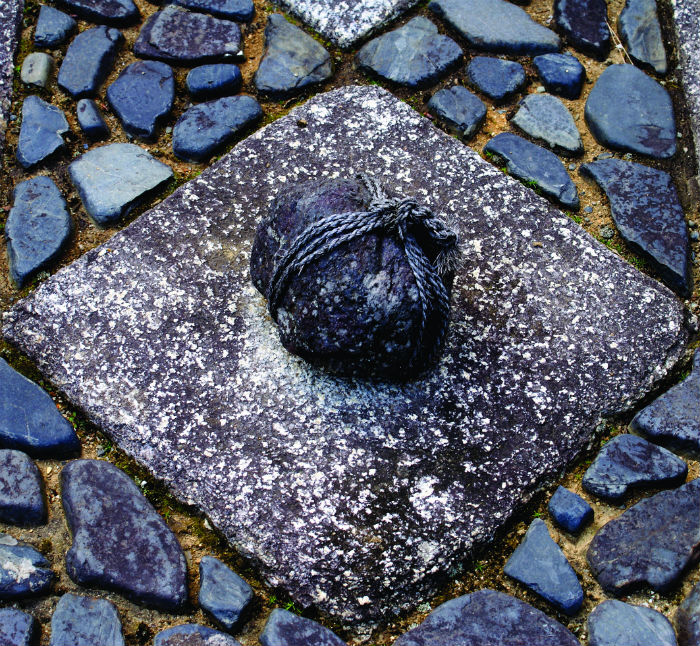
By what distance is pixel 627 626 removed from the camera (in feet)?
5.36

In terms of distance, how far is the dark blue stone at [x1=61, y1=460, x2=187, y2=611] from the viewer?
166 cm

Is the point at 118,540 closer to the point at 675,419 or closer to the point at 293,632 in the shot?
the point at 293,632

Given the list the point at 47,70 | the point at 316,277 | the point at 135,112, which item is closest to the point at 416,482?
the point at 316,277

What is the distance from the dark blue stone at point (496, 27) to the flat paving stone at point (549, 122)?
217 millimetres

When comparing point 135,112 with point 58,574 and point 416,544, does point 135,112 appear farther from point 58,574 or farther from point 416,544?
point 416,544

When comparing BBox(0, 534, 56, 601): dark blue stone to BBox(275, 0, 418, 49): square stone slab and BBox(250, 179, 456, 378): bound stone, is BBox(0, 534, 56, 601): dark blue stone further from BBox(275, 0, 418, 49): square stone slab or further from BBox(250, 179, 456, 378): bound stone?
BBox(275, 0, 418, 49): square stone slab

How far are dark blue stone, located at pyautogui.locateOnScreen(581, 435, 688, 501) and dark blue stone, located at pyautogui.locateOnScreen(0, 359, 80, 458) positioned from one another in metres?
1.24

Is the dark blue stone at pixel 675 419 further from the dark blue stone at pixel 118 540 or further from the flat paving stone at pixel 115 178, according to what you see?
the flat paving stone at pixel 115 178

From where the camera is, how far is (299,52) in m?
2.47

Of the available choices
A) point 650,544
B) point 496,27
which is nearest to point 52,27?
point 496,27

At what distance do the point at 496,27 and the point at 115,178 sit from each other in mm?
1322

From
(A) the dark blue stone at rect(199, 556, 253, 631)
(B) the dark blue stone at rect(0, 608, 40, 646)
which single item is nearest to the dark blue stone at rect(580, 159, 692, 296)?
(A) the dark blue stone at rect(199, 556, 253, 631)

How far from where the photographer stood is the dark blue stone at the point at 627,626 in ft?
5.29

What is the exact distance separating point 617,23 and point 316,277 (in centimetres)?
164
